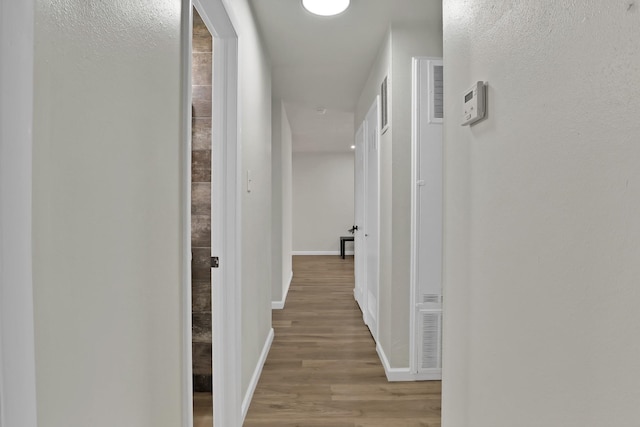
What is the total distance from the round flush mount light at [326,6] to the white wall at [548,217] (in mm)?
1156

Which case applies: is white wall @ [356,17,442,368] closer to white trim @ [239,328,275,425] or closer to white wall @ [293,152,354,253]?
white trim @ [239,328,275,425]

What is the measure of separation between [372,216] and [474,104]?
2.40m

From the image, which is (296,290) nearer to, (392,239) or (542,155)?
(392,239)

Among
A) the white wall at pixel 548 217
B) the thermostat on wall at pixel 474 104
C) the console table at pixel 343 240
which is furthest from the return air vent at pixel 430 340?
the console table at pixel 343 240

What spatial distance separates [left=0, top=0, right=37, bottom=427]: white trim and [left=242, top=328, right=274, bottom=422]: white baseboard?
1.82 meters

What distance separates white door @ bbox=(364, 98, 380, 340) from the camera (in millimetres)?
3125

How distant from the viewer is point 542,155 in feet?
2.63

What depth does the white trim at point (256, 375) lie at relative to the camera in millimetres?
2128

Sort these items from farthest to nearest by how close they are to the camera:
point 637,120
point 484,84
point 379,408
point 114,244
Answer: point 379,408, point 484,84, point 114,244, point 637,120

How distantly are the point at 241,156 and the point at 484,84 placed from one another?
1.24 meters

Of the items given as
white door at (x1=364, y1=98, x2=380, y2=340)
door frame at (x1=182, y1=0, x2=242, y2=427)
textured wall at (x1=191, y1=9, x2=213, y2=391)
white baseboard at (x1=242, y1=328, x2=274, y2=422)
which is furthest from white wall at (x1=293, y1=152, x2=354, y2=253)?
door frame at (x1=182, y1=0, x2=242, y2=427)

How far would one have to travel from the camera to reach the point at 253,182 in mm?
2391

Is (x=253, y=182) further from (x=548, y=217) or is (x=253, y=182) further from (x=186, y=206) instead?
(x=548, y=217)

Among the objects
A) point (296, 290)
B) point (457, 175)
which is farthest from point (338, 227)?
point (457, 175)
